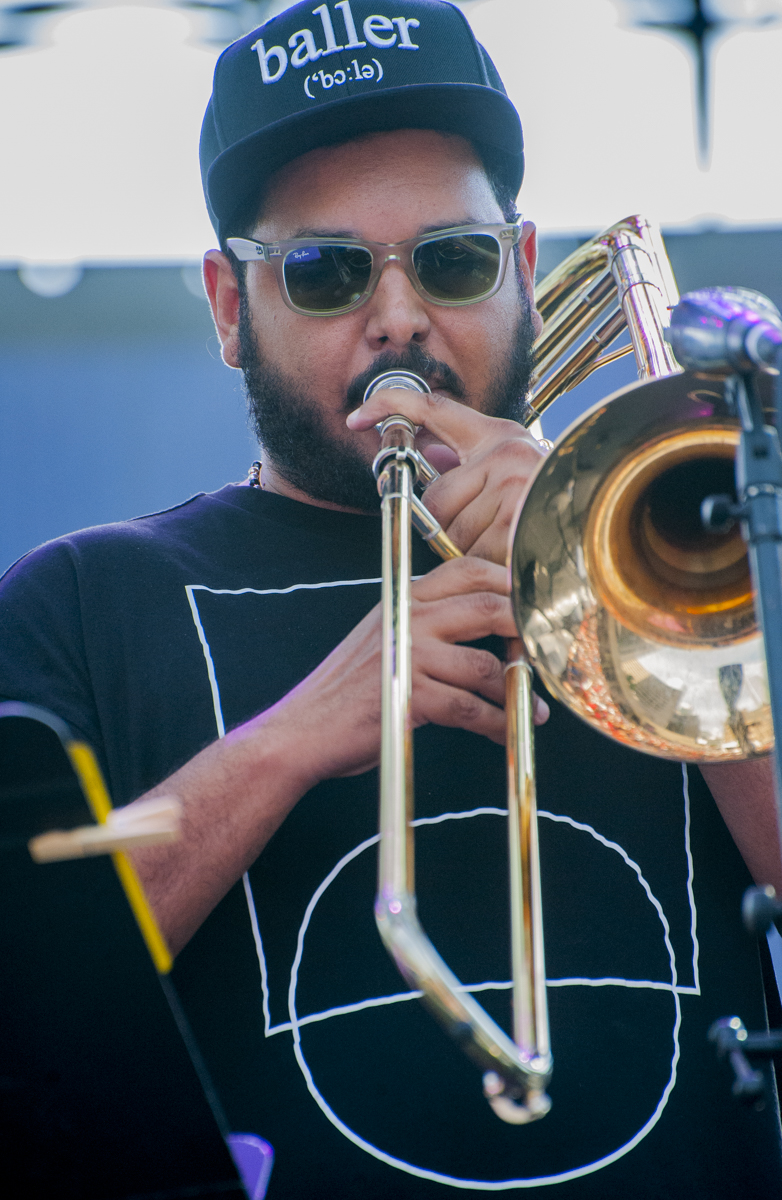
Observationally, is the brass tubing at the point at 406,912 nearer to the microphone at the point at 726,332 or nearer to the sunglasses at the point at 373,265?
the microphone at the point at 726,332

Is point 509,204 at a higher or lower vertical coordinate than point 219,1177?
higher

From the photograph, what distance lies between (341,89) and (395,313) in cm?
44

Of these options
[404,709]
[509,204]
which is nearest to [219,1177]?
[404,709]

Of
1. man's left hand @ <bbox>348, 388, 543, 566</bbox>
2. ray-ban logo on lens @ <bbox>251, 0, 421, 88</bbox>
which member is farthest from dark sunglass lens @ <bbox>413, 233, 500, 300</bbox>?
man's left hand @ <bbox>348, 388, 543, 566</bbox>

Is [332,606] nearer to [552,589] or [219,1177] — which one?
[552,589]

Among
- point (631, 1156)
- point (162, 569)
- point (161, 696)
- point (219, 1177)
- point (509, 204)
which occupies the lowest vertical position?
point (631, 1156)

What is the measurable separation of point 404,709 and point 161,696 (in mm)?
649

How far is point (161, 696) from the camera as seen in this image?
1.75 m

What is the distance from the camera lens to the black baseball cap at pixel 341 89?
79.5 inches

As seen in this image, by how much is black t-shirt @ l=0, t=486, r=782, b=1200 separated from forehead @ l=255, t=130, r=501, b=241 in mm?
602

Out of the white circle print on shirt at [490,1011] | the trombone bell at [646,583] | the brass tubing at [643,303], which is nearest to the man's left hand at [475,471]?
the trombone bell at [646,583]

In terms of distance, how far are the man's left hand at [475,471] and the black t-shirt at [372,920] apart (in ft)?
1.12

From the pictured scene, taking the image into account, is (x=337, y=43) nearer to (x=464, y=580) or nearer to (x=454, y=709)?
(x=464, y=580)

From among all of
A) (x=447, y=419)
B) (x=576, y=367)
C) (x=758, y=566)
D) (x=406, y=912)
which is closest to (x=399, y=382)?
(x=447, y=419)
